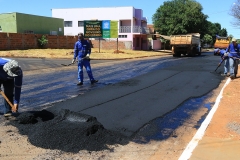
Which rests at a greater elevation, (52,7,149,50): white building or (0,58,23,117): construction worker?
(52,7,149,50): white building

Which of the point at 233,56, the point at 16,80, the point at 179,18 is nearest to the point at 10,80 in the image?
the point at 16,80

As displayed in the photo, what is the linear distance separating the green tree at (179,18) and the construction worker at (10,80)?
1673 inches

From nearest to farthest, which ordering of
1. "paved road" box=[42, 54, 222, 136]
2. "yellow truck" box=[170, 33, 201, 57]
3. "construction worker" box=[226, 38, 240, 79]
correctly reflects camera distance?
1. "paved road" box=[42, 54, 222, 136]
2. "construction worker" box=[226, 38, 240, 79]
3. "yellow truck" box=[170, 33, 201, 57]

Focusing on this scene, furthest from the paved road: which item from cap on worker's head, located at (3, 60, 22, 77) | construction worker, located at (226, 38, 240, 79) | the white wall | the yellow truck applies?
the white wall

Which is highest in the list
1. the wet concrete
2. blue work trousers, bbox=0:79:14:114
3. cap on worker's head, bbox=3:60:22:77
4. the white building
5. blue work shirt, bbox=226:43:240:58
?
the white building

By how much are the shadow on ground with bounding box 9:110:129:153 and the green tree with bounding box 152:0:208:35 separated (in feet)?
140

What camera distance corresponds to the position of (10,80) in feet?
17.6

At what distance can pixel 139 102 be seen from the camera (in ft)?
24.2

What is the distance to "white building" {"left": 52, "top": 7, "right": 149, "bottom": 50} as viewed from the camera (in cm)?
4409

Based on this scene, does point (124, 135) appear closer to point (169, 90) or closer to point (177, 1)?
point (169, 90)

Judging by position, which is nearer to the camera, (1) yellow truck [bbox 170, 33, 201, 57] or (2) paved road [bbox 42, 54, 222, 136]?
(2) paved road [bbox 42, 54, 222, 136]

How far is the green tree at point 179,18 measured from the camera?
4575 centimetres

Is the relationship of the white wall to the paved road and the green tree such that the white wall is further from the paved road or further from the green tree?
the paved road

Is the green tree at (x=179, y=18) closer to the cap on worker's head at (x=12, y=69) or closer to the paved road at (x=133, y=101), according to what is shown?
the paved road at (x=133, y=101)
